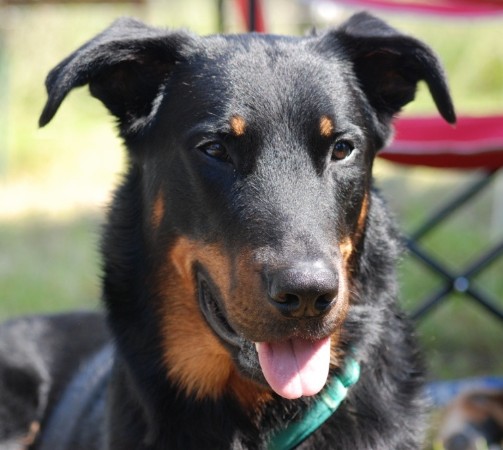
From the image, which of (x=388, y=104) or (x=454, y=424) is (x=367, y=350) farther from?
(x=454, y=424)

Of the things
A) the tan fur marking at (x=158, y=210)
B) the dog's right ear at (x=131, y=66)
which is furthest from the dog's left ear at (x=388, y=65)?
the tan fur marking at (x=158, y=210)

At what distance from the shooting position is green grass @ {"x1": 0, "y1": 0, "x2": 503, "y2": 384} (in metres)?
5.72

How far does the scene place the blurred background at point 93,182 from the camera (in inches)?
220

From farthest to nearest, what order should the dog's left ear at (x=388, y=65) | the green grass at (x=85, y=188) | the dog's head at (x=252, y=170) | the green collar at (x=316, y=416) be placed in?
the green grass at (x=85, y=188)
the dog's left ear at (x=388, y=65)
the green collar at (x=316, y=416)
the dog's head at (x=252, y=170)

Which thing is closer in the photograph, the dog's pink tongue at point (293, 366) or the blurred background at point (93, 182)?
the dog's pink tongue at point (293, 366)

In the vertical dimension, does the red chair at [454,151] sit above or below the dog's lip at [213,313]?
below

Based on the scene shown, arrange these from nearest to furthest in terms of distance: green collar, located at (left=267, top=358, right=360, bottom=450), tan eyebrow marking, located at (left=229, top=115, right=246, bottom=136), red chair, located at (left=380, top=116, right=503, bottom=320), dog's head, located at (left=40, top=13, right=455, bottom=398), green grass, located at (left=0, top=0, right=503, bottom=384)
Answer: dog's head, located at (left=40, top=13, right=455, bottom=398), tan eyebrow marking, located at (left=229, top=115, right=246, bottom=136), green collar, located at (left=267, top=358, right=360, bottom=450), red chair, located at (left=380, top=116, right=503, bottom=320), green grass, located at (left=0, top=0, right=503, bottom=384)

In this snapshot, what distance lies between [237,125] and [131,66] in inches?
22.8

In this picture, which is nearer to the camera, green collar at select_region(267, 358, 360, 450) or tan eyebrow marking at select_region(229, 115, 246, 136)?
tan eyebrow marking at select_region(229, 115, 246, 136)

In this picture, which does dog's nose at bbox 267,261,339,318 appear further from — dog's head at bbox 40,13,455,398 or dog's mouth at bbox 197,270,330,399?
dog's mouth at bbox 197,270,330,399

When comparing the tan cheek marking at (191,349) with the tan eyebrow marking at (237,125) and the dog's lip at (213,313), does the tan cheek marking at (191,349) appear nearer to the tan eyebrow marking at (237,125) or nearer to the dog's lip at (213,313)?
the dog's lip at (213,313)

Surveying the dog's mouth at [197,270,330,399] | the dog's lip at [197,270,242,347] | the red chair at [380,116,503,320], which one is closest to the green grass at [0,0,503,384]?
the red chair at [380,116,503,320]

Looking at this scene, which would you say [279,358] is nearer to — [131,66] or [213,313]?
[213,313]

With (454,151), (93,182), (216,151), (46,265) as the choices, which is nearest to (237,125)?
(216,151)
